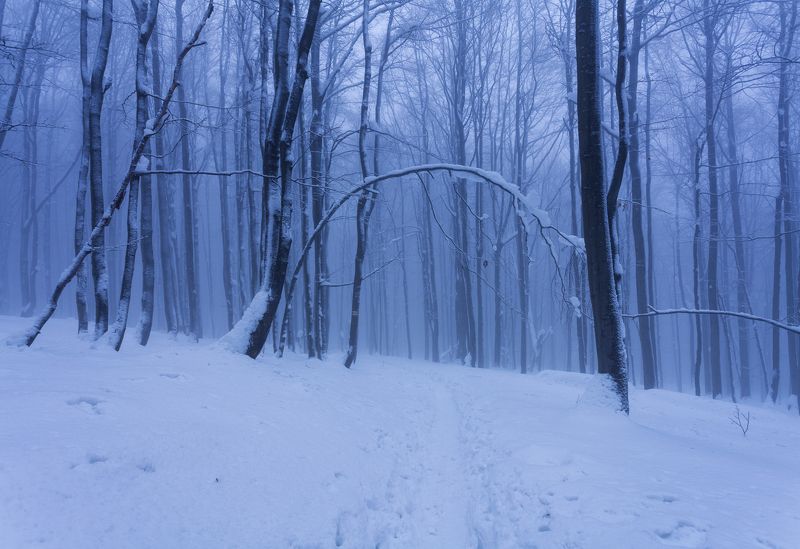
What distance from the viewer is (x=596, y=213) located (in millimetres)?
6746

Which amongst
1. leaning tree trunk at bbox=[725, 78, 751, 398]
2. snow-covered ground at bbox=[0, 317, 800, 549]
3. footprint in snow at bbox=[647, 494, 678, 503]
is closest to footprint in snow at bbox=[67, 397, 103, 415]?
snow-covered ground at bbox=[0, 317, 800, 549]

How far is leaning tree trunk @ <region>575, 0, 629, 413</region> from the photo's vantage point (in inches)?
262

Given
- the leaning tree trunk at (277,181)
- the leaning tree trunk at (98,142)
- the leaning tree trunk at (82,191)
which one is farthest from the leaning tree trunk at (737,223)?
the leaning tree trunk at (82,191)

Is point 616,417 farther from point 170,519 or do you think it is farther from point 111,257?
point 111,257

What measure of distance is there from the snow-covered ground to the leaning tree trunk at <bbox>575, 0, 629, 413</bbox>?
90cm

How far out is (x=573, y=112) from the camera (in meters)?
18.8

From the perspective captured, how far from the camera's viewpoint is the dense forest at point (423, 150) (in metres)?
7.65

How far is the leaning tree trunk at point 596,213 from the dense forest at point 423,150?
3cm

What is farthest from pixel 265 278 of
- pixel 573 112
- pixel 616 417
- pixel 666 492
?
pixel 573 112

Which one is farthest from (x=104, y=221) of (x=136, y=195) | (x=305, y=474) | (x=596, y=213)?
(x=596, y=213)

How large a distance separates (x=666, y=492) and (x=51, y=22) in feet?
73.4

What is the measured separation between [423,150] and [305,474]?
659 cm

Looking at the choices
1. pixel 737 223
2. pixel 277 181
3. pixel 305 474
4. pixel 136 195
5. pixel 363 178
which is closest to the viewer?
pixel 305 474

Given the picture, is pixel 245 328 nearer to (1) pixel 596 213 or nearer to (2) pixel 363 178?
(1) pixel 596 213
